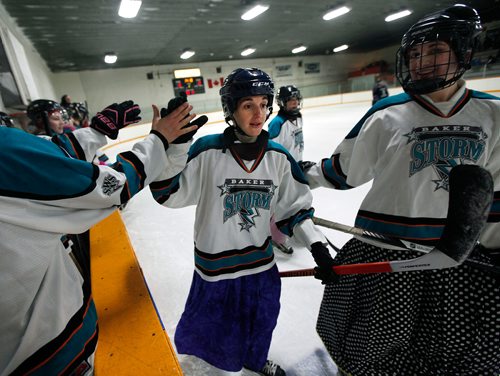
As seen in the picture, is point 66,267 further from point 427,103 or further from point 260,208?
point 427,103

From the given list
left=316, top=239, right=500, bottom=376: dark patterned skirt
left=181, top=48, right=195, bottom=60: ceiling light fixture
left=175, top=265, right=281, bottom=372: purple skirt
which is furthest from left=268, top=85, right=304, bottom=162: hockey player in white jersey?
left=181, top=48, right=195, bottom=60: ceiling light fixture

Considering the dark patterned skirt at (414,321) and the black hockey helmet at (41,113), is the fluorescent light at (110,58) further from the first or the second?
the dark patterned skirt at (414,321)

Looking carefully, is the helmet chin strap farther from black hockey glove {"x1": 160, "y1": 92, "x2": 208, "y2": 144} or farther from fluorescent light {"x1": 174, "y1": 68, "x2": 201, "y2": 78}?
fluorescent light {"x1": 174, "y1": 68, "x2": 201, "y2": 78}

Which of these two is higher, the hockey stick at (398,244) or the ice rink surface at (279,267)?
the hockey stick at (398,244)

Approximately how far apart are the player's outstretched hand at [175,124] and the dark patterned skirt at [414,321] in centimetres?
80

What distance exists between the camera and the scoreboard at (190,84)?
13727 mm

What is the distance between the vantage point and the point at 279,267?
1915 millimetres

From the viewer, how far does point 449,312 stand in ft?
2.90

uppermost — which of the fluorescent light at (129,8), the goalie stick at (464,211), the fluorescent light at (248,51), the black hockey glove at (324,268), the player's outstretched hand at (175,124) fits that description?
the fluorescent light at (248,51)

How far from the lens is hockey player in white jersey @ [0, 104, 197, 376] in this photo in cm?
51

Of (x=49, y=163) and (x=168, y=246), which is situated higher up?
(x=49, y=163)

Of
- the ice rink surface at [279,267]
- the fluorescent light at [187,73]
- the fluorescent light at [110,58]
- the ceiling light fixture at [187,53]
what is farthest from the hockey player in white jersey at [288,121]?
the fluorescent light at [187,73]

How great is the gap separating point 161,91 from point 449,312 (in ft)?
48.0

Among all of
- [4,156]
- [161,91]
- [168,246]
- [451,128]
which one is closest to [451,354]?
[451,128]
